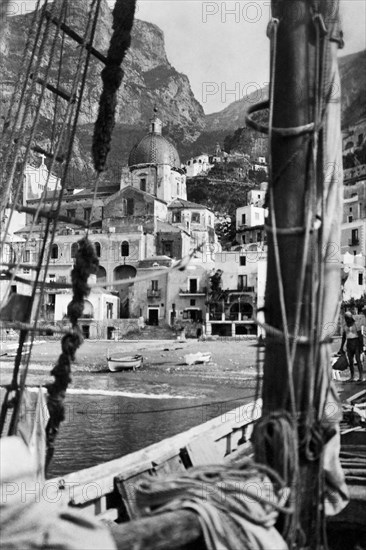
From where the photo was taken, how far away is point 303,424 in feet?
15.0

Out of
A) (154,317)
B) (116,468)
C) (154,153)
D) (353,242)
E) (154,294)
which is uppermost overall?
(154,153)

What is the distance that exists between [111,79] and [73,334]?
2.52m

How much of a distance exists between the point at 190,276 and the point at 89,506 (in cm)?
6134

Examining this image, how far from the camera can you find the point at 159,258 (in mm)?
68750

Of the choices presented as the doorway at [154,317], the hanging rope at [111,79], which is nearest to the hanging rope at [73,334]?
the hanging rope at [111,79]

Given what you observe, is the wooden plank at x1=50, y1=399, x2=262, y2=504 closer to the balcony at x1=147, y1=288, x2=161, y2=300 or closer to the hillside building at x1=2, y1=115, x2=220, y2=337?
the hillside building at x1=2, y1=115, x2=220, y2=337

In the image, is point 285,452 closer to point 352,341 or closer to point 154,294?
point 352,341

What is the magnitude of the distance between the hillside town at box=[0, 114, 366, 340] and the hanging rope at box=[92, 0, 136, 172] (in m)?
45.6

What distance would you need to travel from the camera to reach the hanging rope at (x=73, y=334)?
577 centimetres

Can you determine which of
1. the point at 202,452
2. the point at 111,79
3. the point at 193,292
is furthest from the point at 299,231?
the point at 193,292

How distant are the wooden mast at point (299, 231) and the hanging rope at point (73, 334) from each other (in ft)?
5.60

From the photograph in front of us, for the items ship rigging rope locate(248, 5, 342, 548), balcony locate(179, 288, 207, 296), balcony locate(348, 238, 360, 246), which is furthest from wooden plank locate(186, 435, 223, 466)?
balcony locate(348, 238, 360, 246)

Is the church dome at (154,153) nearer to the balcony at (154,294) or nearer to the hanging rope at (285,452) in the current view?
the balcony at (154,294)

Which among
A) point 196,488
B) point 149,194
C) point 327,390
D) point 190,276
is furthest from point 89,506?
point 149,194
